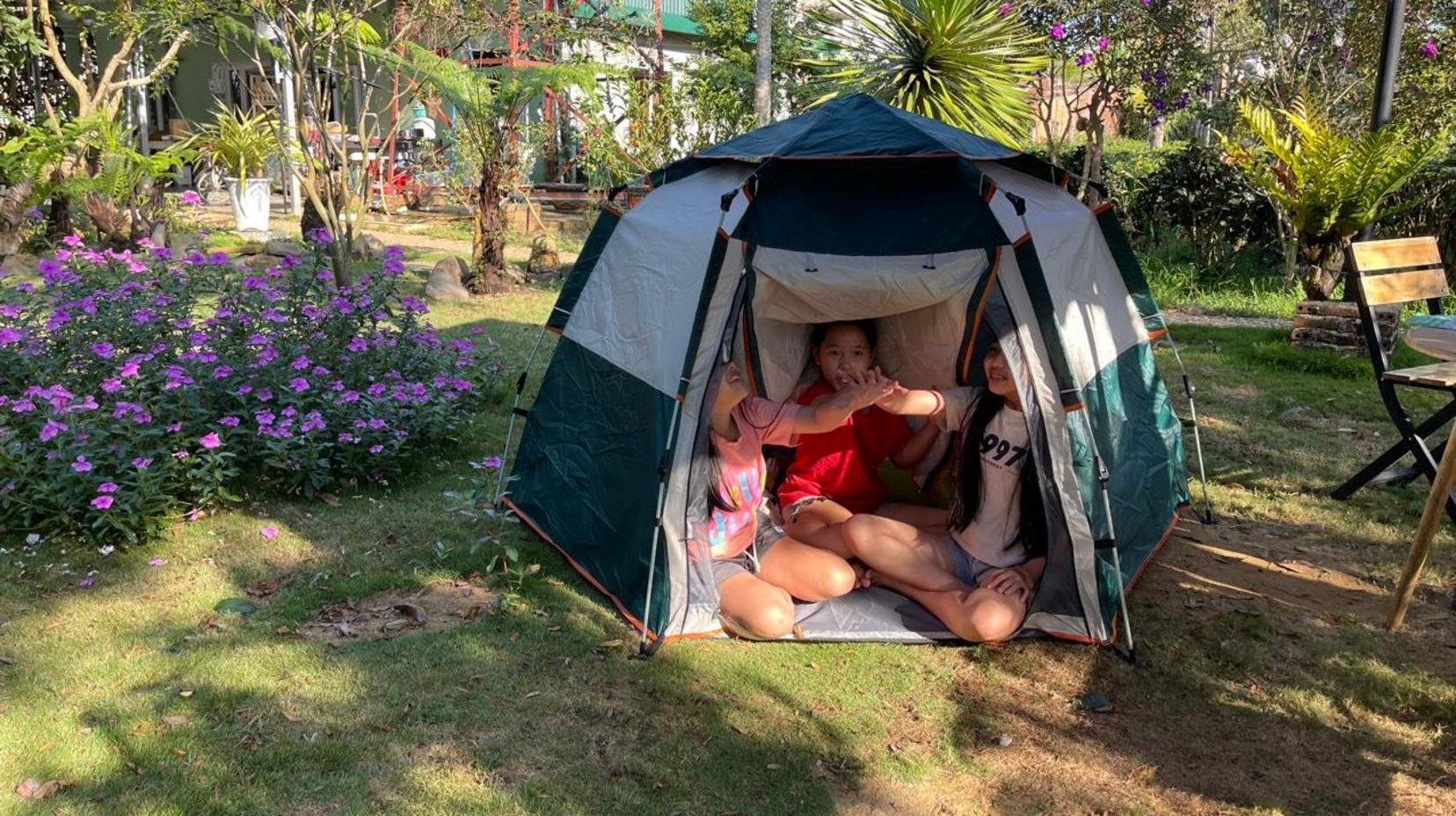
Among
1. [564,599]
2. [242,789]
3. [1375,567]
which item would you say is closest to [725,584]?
[564,599]

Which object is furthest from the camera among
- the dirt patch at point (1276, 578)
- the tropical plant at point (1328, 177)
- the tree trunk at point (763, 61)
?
the tree trunk at point (763, 61)

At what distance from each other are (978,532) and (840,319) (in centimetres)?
88

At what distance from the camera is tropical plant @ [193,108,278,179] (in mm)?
11109

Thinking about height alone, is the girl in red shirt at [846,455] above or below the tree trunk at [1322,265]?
below

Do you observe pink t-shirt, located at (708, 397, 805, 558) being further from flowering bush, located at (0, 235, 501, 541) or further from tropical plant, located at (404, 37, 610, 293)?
tropical plant, located at (404, 37, 610, 293)

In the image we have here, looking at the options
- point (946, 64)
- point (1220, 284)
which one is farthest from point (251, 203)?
point (1220, 284)

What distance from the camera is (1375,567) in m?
4.18

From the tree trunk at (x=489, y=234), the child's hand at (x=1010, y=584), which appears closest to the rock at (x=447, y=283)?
the tree trunk at (x=489, y=234)

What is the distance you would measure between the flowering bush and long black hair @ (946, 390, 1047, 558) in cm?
225

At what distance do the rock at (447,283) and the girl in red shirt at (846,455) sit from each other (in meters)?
5.04

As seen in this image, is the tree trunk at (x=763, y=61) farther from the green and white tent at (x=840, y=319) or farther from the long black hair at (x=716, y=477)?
the long black hair at (x=716, y=477)

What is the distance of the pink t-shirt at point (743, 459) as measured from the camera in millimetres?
3689

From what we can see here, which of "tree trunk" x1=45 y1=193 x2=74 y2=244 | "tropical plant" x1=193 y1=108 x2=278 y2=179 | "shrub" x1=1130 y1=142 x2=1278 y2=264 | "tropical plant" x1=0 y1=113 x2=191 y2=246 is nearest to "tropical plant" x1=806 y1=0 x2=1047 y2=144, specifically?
"shrub" x1=1130 y1=142 x2=1278 y2=264

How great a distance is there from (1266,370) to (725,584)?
4823 mm
